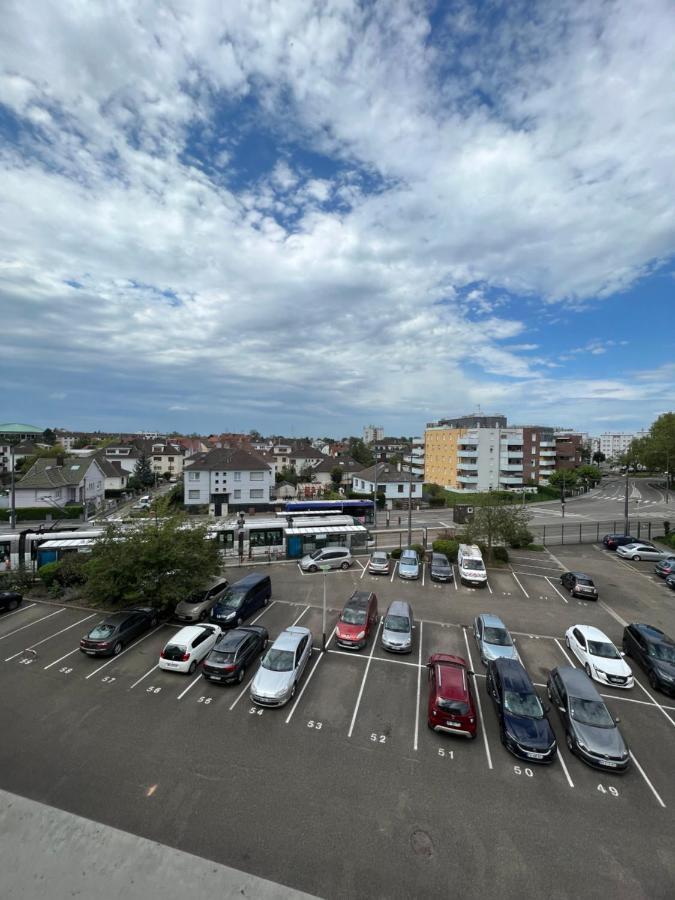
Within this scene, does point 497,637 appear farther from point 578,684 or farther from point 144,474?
point 144,474

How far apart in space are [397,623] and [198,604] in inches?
380

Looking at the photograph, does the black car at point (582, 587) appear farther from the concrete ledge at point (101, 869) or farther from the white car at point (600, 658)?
the concrete ledge at point (101, 869)

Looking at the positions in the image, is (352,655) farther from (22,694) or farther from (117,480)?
(117,480)

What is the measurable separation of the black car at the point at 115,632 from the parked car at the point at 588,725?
16008mm

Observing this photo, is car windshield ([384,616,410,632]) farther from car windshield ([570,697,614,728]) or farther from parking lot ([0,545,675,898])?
car windshield ([570,697,614,728])

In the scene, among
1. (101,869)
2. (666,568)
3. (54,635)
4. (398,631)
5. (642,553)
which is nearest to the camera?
(101,869)

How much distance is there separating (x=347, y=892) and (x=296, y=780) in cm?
273

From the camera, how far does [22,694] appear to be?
1325 cm

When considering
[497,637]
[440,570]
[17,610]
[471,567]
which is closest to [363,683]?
[497,637]

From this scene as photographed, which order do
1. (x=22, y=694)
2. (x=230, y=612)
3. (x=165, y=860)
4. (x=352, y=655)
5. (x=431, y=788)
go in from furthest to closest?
(x=230, y=612) → (x=352, y=655) → (x=22, y=694) → (x=431, y=788) → (x=165, y=860)

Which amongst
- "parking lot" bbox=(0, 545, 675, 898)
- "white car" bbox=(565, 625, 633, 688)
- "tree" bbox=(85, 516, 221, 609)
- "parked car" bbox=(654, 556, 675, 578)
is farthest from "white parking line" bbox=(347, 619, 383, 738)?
"parked car" bbox=(654, 556, 675, 578)

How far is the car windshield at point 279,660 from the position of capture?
13367mm

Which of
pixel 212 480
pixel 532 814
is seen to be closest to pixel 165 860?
pixel 532 814

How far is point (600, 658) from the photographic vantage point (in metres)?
14.9
